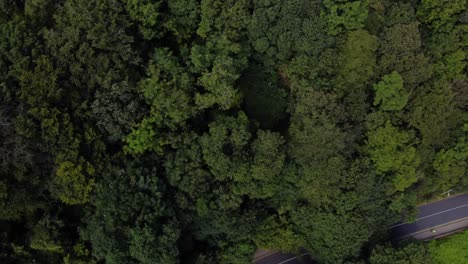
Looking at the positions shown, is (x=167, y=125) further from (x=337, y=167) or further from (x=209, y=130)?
(x=337, y=167)

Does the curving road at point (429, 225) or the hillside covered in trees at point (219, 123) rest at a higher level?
the hillside covered in trees at point (219, 123)

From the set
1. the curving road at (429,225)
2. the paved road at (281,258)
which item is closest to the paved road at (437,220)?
the curving road at (429,225)

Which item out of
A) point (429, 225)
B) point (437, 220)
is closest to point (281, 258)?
point (429, 225)

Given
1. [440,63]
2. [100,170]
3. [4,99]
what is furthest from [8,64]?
[440,63]

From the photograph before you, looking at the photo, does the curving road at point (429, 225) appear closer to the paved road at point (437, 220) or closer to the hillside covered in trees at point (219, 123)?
the paved road at point (437, 220)

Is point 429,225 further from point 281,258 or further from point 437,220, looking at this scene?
point 281,258

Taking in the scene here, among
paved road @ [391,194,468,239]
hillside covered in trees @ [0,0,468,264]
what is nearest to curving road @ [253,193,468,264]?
paved road @ [391,194,468,239]

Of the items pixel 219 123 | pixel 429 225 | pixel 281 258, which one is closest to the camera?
pixel 219 123

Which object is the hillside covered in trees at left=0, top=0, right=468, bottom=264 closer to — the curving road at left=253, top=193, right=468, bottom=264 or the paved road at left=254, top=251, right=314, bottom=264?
the paved road at left=254, top=251, right=314, bottom=264
